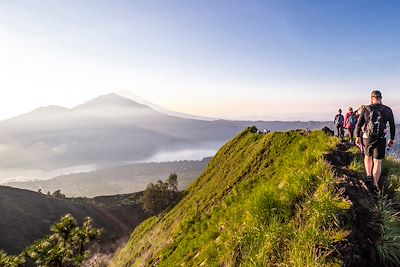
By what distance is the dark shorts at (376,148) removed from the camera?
12.0m

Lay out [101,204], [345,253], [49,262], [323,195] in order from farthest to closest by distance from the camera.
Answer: [101,204], [49,262], [323,195], [345,253]

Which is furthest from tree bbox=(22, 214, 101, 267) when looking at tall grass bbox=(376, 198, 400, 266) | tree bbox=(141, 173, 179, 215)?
tree bbox=(141, 173, 179, 215)

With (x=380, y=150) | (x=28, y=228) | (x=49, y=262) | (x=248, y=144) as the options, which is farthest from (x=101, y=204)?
(x=380, y=150)

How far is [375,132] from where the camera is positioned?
11906 mm

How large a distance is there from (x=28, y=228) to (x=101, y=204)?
169 feet

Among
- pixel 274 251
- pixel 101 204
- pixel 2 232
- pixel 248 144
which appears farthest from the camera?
pixel 101 204

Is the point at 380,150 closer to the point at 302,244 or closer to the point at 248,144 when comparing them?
the point at 302,244

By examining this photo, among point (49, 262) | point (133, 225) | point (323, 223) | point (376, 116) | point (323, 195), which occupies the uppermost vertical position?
point (376, 116)

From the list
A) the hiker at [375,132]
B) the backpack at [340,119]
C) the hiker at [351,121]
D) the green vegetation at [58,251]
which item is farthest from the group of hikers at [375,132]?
the green vegetation at [58,251]

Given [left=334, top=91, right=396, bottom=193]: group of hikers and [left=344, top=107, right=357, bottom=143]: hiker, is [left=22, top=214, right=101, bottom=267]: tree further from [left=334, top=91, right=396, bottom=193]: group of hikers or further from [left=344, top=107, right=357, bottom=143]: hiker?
[left=334, top=91, right=396, bottom=193]: group of hikers

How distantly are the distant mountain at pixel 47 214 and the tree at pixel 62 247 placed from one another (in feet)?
221

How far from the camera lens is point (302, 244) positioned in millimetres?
6844

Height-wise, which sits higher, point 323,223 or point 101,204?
point 323,223

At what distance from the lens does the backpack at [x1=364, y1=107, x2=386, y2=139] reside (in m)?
11.9
